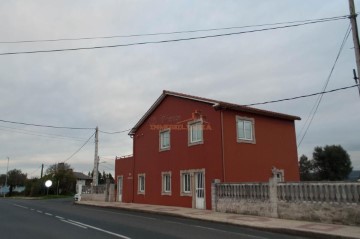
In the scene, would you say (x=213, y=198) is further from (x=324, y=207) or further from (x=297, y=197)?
(x=324, y=207)

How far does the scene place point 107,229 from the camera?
42.0ft

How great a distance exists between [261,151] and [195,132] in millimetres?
4270

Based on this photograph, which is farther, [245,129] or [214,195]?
[245,129]

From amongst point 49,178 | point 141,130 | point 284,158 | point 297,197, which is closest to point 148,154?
point 141,130

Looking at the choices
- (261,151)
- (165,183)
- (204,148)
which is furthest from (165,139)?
(261,151)

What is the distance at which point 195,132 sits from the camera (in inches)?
947

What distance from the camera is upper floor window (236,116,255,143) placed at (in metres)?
22.6

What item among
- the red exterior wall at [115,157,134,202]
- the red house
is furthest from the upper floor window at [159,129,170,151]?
the red exterior wall at [115,157,134,202]

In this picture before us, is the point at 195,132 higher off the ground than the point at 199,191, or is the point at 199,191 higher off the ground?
the point at 195,132

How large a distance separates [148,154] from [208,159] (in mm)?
7839

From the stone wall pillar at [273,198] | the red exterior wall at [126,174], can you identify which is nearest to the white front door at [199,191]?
the stone wall pillar at [273,198]

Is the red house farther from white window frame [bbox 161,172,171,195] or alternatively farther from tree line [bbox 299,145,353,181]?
tree line [bbox 299,145,353,181]

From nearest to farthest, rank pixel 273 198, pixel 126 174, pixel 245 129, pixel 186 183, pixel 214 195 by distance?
pixel 273 198 → pixel 214 195 → pixel 245 129 → pixel 186 183 → pixel 126 174

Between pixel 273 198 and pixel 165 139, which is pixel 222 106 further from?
pixel 165 139
